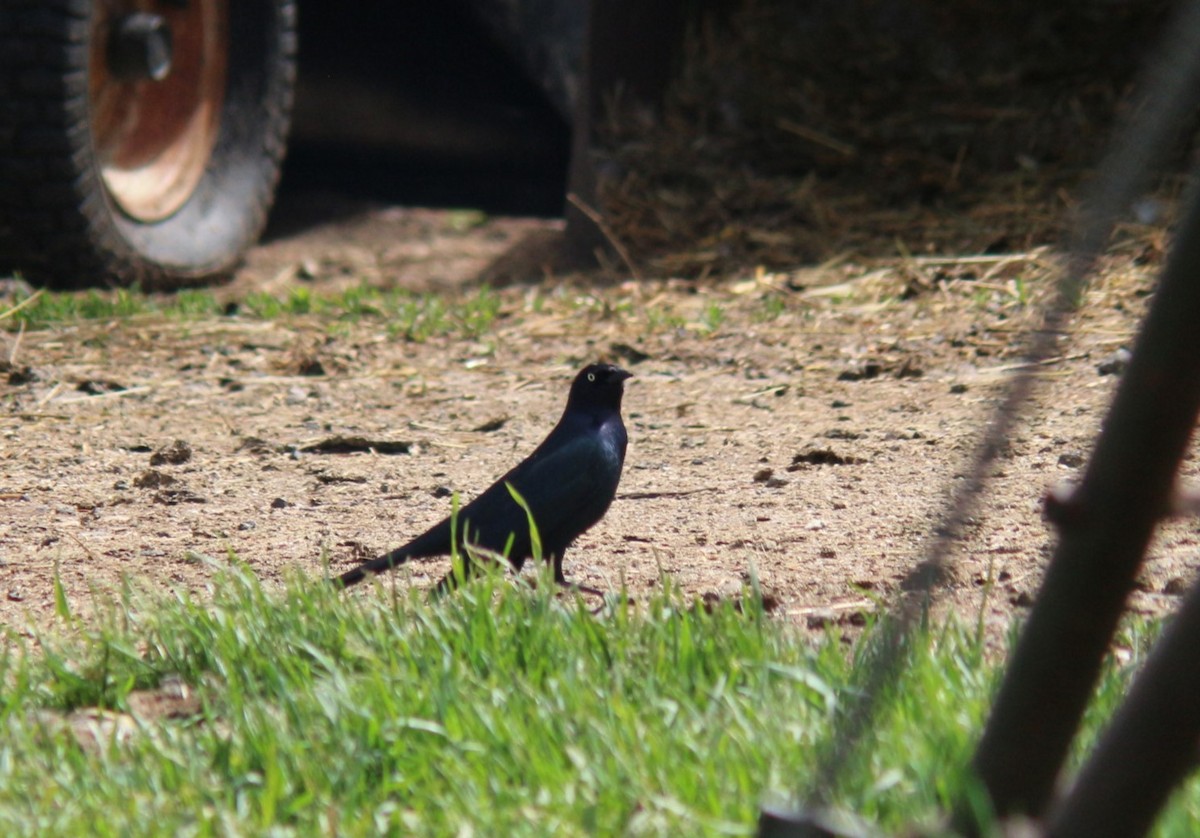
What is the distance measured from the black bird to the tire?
126 inches

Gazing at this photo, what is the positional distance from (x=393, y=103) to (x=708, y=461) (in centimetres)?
511

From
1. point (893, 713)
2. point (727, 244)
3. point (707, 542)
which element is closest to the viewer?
point (893, 713)

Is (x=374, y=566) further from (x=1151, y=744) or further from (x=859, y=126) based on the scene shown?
(x=859, y=126)

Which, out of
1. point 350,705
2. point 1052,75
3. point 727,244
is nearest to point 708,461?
point 350,705

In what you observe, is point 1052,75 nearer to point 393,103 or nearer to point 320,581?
point 393,103

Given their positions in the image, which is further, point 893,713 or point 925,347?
point 925,347

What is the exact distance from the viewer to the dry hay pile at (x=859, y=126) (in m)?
5.82

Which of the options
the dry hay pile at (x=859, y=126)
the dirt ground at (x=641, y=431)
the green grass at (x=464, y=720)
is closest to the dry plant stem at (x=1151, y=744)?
the green grass at (x=464, y=720)

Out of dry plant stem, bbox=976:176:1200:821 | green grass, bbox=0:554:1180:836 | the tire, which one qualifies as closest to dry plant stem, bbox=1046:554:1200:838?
dry plant stem, bbox=976:176:1200:821

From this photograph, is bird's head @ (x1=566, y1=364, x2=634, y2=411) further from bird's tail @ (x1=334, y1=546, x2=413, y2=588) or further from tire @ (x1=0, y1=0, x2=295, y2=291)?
tire @ (x1=0, y1=0, x2=295, y2=291)

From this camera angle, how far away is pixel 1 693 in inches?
86.0

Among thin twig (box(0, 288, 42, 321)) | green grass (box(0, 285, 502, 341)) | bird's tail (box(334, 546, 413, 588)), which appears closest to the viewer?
bird's tail (box(334, 546, 413, 588))

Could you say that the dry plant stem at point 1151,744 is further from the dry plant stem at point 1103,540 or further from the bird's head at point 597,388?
the bird's head at point 597,388

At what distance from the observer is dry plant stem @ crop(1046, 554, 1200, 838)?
1300mm
